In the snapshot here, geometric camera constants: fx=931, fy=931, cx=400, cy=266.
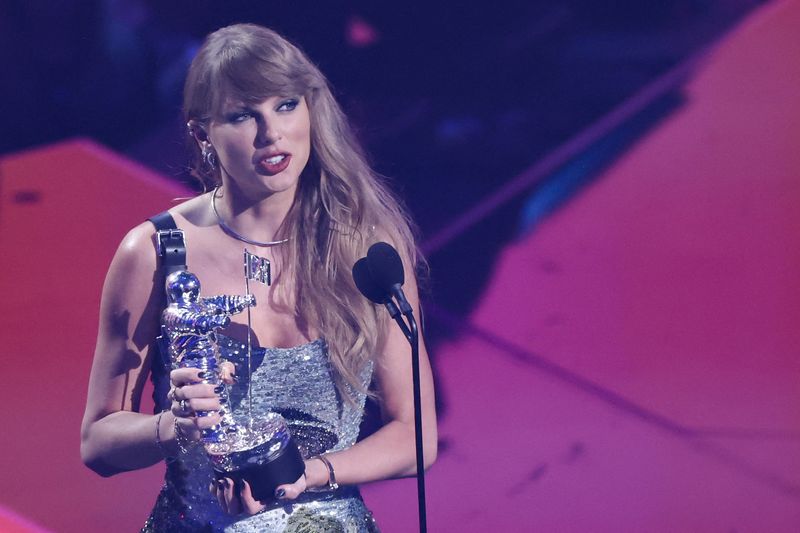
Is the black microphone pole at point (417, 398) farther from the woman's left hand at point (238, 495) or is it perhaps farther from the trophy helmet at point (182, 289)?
the trophy helmet at point (182, 289)

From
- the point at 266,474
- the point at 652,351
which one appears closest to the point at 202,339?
the point at 266,474

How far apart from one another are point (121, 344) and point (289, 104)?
0.50 meters

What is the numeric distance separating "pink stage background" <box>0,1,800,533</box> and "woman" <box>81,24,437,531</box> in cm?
45

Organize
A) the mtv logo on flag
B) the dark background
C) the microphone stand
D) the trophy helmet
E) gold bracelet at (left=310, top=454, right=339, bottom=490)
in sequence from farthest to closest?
the dark background, the mtv logo on flag, gold bracelet at (left=310, top=454, right=339, bottom=490), the trophy helmet, the microphone stand

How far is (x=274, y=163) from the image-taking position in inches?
61.6

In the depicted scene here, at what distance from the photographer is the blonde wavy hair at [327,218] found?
159cm

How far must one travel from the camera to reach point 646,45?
6.99 feet

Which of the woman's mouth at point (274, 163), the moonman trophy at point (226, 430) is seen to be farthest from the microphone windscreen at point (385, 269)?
the woman's mouth at point (274, 163)

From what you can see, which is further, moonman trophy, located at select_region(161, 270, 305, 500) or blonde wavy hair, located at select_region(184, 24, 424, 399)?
blonde wavy hair, located at select_region(184, 24, 424, 399)

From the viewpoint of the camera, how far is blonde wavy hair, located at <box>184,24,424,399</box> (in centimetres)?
159

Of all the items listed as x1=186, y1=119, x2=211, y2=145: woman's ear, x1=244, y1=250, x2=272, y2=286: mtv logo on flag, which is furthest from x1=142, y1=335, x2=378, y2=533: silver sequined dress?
x1=186, y1=119, x2=211, y2=145: woman's ear

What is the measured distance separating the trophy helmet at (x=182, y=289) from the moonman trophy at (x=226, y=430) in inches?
0.4

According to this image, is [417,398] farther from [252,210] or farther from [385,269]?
[252,210]

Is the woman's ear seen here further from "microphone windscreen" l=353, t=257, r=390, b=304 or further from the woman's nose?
"microphone windscreen" l=353, t=257, r=390, b=304
